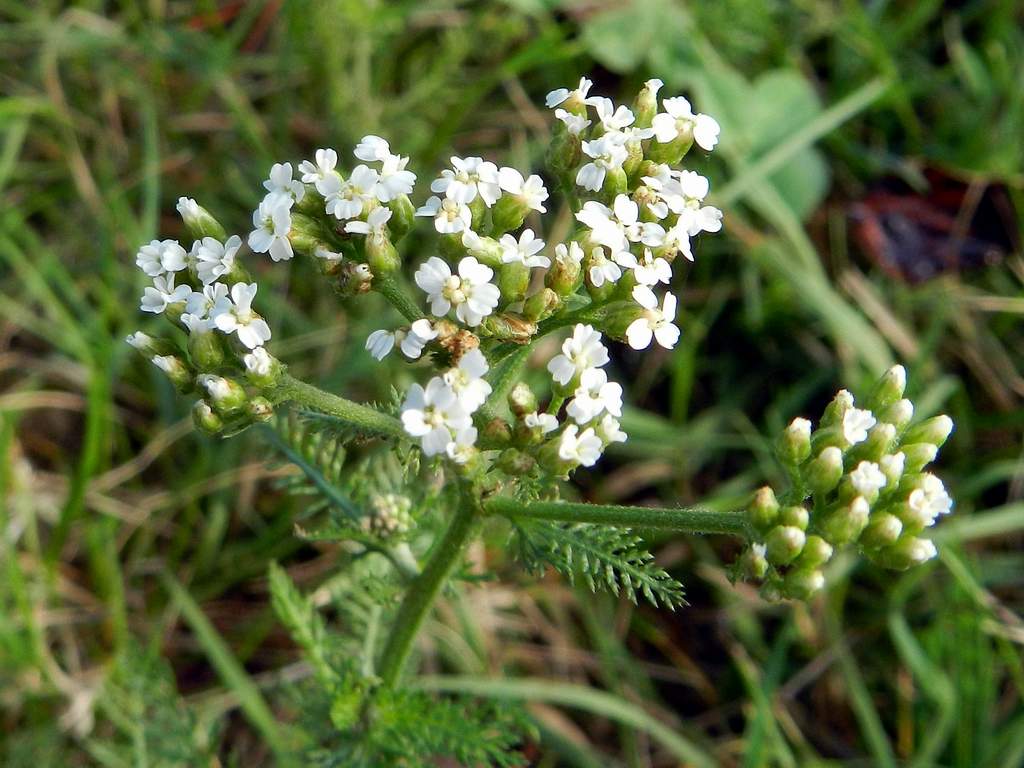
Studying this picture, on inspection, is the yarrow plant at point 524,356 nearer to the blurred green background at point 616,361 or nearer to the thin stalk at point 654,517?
the thin stalk at point 654,517

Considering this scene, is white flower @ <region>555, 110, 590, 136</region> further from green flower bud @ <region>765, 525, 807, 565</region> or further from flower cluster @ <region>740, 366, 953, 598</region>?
green flower bud @ <region>765, 525, 807, 565</region>

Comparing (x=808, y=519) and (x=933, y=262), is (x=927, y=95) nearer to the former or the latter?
(x=933, y=262)

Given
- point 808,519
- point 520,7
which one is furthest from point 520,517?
point 520,7

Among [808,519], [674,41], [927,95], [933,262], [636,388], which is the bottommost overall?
[808,519]

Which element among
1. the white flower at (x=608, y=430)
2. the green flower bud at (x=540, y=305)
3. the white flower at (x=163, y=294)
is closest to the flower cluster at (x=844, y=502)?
the white flower at (x=608, y=430)

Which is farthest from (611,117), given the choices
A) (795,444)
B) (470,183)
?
(795,444)

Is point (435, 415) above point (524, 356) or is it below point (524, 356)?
below

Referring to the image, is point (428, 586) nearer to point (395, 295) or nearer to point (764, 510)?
point (395, 295)
